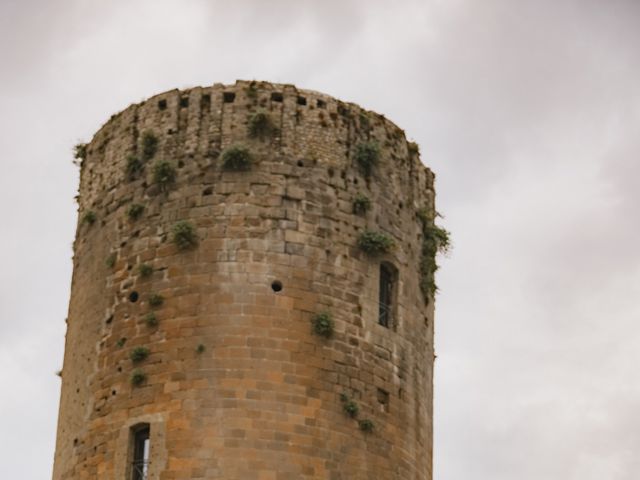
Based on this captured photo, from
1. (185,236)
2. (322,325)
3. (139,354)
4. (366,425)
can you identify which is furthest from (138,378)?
(366,425)

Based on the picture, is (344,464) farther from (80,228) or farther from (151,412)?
(80,228)

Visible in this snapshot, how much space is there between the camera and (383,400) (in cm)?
2489

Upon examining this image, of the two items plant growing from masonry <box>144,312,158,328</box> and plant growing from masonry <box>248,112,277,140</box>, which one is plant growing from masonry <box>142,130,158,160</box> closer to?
plant growing from masonry <box>248,112,277,140</box>

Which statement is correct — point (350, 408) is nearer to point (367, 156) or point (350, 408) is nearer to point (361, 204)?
point (361, 204)

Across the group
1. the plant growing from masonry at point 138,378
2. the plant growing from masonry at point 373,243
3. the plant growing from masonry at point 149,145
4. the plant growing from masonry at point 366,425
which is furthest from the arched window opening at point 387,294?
the plant growing from masonry at point 149,145

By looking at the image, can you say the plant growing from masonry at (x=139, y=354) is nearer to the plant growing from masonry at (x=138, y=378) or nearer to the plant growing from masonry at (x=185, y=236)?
the plant growing from masonry at (x=138, y=378)

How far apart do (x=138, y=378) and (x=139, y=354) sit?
40 cm

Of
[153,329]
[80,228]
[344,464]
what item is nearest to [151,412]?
[153,329]

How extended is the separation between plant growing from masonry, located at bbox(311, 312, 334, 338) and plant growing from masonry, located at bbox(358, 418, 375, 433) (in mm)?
1499

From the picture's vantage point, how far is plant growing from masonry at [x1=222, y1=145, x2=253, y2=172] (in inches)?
990

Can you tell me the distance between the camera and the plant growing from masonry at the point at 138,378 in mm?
24094

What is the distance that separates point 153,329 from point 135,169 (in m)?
3.28

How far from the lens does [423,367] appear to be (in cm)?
2642

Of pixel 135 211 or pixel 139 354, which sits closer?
pixel 139 354
